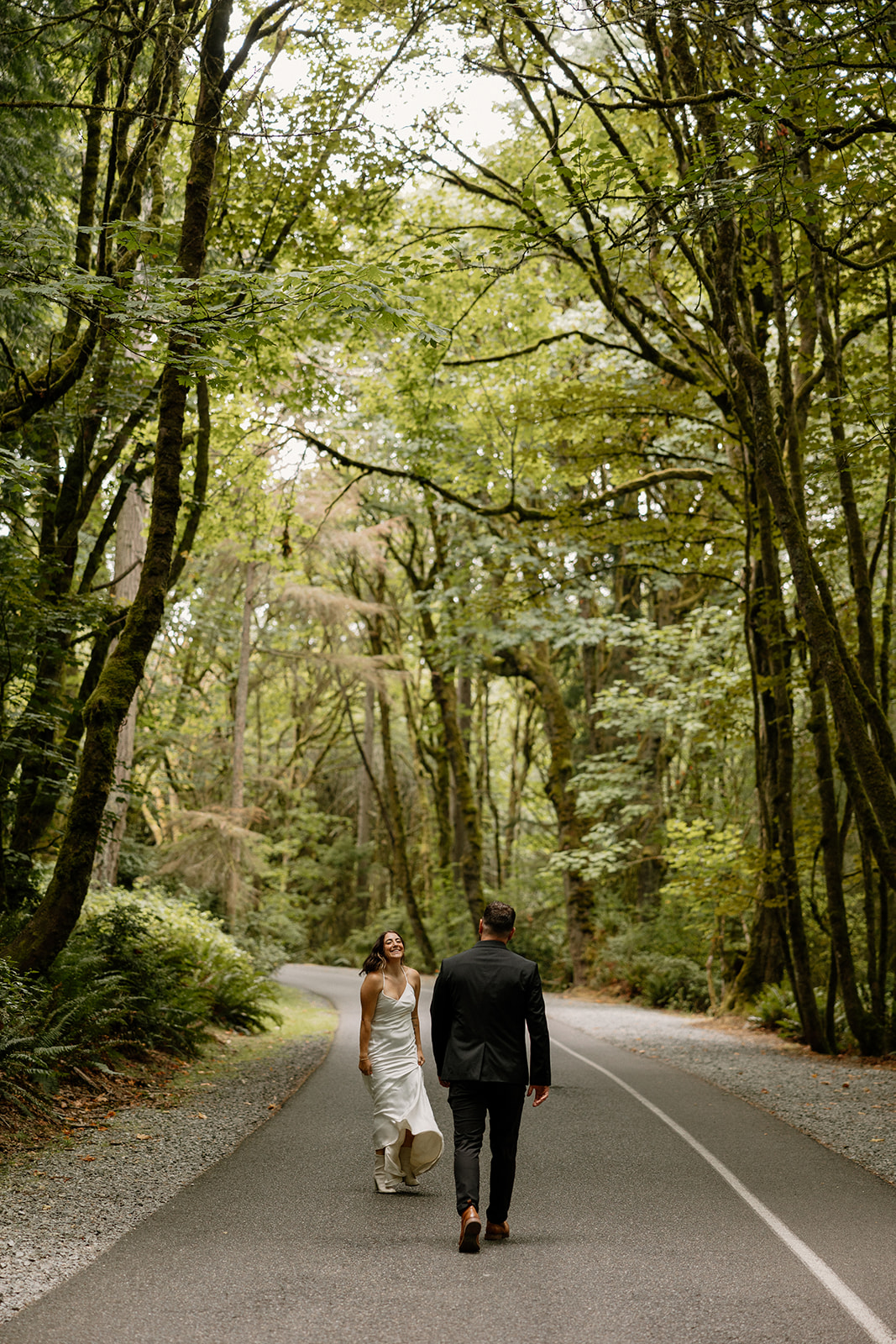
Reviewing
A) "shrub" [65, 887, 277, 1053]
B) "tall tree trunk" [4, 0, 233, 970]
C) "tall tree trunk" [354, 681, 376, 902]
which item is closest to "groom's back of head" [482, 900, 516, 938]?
"tall tree trunk" [4, 0, 233, 970]

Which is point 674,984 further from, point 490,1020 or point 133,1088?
point 490,1020

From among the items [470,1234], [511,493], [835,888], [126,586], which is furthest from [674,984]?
[470,1234]

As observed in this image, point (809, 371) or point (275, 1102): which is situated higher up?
point (809, 371)

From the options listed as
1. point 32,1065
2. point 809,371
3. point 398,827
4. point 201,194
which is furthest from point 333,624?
point 32,1065

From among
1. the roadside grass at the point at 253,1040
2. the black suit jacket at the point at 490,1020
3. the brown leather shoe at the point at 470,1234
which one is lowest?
the roadside grass at the point at 253,1040

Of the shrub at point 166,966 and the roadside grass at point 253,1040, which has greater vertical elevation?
the shrub at point 166,966

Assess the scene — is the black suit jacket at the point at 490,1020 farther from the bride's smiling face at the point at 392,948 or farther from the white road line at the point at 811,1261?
the white road line at the point at 811,1261

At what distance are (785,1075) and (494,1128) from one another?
7737 mm

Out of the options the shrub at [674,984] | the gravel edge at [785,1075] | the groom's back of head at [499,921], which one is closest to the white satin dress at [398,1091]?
the groom's back of head at [499,921]

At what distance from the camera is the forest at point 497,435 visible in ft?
30.4

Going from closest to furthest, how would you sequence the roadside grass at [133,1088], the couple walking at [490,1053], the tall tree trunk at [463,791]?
the couple walking at [490,1053] → the roadside grass at [133,1088] → the tall tree trunk at [463,791]

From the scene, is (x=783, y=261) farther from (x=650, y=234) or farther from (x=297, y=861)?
(x=297, y=861)

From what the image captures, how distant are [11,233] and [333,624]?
19.0 metres

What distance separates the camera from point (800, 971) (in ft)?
45.9
